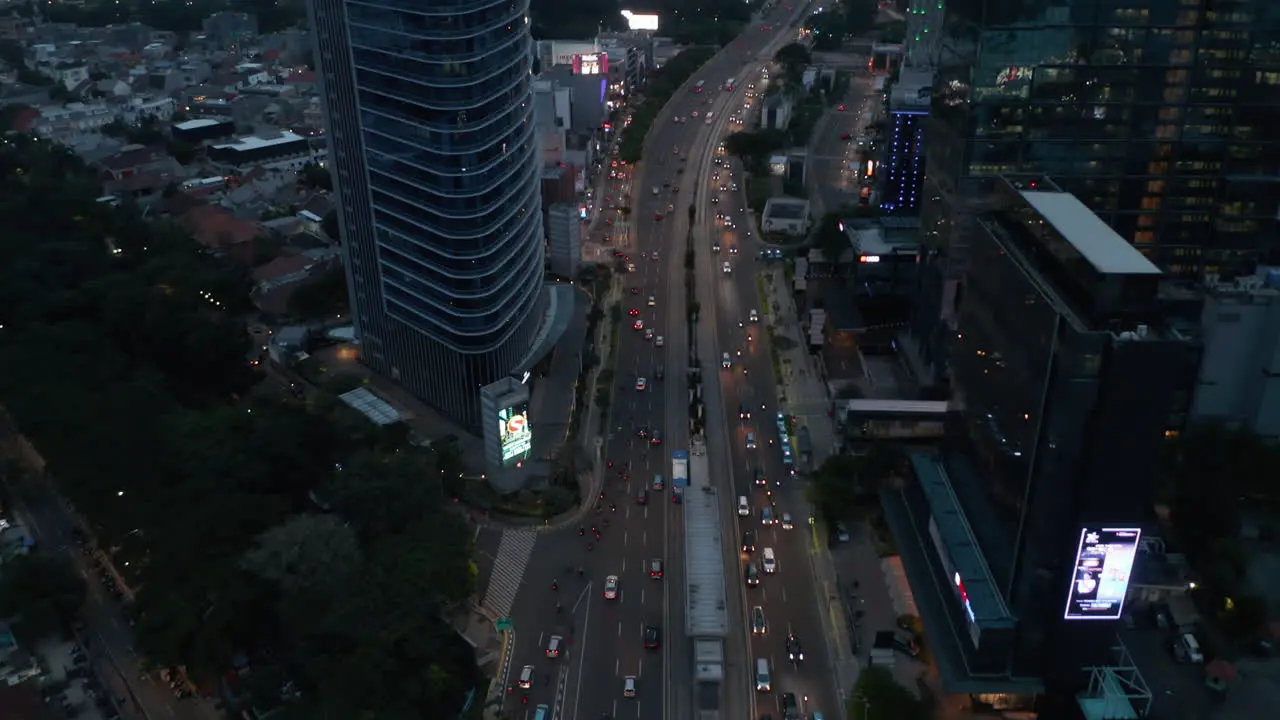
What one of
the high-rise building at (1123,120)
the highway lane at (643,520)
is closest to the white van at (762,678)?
the highway lane at (643,520)

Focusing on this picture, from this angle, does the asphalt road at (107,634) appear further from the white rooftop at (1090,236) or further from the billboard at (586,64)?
the billboard at (586,64)

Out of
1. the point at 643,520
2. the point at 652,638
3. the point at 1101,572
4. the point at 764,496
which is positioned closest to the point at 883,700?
the point at 1101,572

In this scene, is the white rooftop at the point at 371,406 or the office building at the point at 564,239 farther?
the office building at the point at 564,239

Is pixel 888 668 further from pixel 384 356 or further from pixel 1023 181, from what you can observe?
pixel 384 356

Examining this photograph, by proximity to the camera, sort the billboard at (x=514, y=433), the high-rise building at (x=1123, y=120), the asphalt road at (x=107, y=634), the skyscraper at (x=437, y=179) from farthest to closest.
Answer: the high-rise building at (x=1123, y=120) < the billboard at (x=514, y=433) < the skyscraper at (x=437, y=179) < the asphalt road at (x=107, y=634)

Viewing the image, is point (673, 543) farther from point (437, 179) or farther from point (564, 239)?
point (564, 239)

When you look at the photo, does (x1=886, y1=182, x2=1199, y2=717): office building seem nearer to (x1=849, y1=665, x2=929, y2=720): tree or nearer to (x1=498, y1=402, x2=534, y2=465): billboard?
(x1=849, y1=665, x2=929, y2=720): tree
